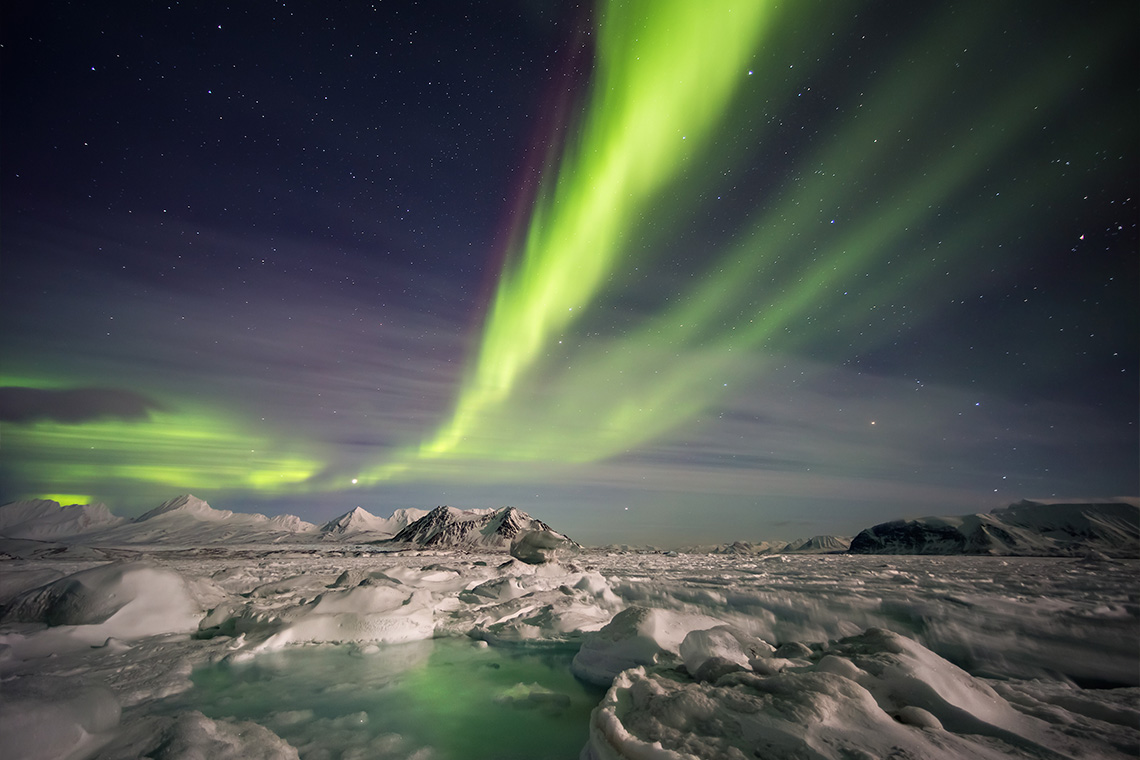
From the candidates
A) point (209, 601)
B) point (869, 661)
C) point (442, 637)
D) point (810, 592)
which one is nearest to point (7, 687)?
point (442, 637)

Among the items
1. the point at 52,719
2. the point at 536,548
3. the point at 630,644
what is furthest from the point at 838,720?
the point at 536,548

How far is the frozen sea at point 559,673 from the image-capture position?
Answer: 152 inches

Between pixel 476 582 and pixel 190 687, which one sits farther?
pixel 476 582

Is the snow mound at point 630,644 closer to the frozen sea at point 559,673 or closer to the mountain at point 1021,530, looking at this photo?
the frozen sea at point 559,673

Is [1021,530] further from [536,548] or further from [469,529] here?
[469,529]

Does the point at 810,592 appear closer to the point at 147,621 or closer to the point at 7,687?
the point at 7,687

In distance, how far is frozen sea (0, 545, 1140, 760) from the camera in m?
3.86

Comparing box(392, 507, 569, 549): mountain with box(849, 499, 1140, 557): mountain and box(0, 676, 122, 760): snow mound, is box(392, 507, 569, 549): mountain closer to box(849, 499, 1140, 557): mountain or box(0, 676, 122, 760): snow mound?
box(849, 499, 1140, 557): mountain

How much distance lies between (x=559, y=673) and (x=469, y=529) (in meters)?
181

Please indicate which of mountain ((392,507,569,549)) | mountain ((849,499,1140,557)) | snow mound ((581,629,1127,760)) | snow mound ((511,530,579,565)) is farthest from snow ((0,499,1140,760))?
mountain ((392,507,569,549))

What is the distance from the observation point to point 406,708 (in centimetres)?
646

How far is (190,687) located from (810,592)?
14253 millimetres

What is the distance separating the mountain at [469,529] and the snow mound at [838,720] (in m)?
155

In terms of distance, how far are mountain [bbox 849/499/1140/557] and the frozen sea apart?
120277 millimetres
